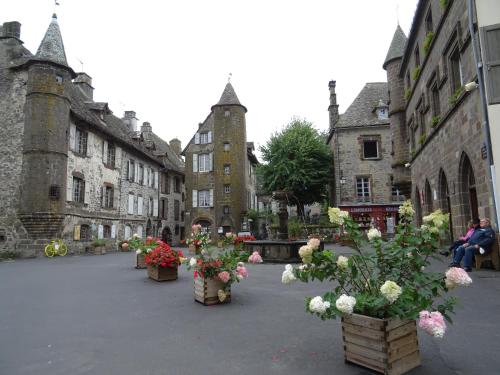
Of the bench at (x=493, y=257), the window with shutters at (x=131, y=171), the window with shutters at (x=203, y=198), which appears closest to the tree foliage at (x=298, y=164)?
the window with shutters at (x=203, y=198)

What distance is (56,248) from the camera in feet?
63.0

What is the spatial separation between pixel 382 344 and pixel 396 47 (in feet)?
69.6

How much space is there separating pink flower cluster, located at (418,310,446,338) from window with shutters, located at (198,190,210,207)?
32.8 metres

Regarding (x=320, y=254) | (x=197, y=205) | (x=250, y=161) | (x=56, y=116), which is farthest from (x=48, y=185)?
(x=250, y=161)

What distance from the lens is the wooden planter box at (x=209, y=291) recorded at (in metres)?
6.10

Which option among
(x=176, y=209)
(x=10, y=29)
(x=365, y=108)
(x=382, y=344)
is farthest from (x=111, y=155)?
(x=382, y=344)

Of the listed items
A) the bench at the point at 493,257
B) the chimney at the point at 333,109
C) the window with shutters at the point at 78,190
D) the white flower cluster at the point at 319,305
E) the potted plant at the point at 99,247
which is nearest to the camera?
the white flower cluster at the point at 319,305

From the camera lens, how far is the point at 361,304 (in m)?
3.20

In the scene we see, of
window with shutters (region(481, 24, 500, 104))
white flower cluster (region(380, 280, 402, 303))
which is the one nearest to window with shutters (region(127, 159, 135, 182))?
window with shutters (region(481, 24, 500, 104))

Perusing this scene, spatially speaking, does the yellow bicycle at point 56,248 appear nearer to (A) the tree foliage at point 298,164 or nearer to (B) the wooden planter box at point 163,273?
(B) the wooden planter box at point 163,273

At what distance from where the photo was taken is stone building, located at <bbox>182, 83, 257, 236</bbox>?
3456 centimetres

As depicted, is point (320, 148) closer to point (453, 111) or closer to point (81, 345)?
point (453, 111)

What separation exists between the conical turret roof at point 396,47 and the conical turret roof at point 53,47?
18.8 metres

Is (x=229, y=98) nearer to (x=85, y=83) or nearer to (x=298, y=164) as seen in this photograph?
(x=298, y=164)
